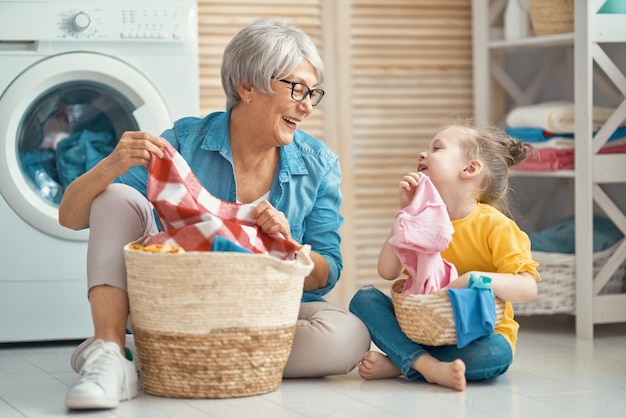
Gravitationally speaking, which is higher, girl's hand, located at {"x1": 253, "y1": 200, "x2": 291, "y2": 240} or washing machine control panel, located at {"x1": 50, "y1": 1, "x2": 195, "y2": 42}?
washing machine control panel, located at {"x1": 50, "y1": 1, "x2": 195, "y2": 42}

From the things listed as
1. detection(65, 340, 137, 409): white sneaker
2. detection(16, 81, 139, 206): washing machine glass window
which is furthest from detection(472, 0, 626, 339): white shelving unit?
detection(65, 340, 137, 409): white sneaker

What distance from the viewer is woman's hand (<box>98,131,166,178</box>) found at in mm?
1935

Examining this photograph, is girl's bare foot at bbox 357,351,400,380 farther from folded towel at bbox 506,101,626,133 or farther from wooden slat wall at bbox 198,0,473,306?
wooden slat wall at bbox 198,0,473,306

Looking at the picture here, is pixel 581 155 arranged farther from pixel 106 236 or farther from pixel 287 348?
pixel 106 236

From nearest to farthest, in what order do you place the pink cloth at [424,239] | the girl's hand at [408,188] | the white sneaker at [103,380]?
the white sneaker at [103,380] < the pink cloth at [424,239] < the girl's hand at [408,188]

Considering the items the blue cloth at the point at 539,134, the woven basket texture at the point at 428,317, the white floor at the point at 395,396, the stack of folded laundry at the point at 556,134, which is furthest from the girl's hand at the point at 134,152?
the blue cloth at the point at 539,134

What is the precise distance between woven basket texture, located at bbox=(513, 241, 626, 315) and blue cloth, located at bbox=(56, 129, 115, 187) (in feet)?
4.09

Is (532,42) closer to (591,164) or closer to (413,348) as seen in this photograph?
(591,164)

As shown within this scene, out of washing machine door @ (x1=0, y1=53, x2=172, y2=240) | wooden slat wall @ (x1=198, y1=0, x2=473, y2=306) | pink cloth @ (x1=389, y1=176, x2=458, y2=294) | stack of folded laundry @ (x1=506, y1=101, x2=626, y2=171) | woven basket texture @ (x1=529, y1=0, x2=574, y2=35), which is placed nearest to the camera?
pink cloth @ (x1=389, y1=176, x2=458, y2=294)

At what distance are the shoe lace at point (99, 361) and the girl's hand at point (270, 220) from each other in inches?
14.5

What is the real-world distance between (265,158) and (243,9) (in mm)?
1022

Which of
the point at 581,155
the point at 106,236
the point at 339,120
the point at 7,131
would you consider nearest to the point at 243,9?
the point at 339,120

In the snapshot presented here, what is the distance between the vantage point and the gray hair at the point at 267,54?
2088 mm

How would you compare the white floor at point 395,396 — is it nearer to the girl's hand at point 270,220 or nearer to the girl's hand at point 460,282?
the girl's hand at point 460,282
